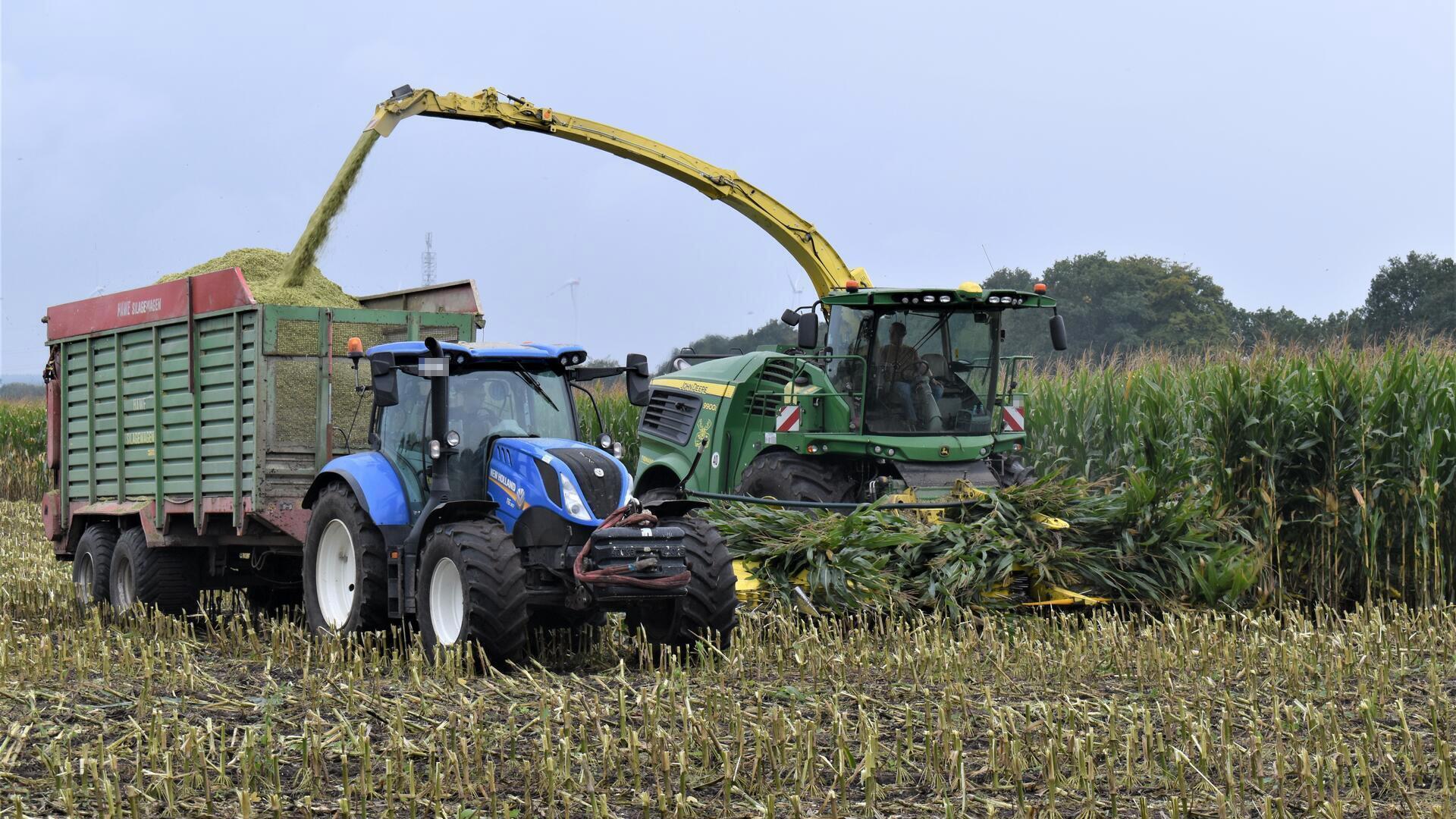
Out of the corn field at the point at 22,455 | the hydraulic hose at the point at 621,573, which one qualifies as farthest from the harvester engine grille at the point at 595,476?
the corn field at the point at 22,455

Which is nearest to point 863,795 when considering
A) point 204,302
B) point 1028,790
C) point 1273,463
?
point 1028,790

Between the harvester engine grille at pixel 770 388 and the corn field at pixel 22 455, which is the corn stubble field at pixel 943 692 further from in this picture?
the corn field at pixel 22 455

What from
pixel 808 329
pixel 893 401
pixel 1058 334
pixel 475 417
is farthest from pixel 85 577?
pixel 1058 334

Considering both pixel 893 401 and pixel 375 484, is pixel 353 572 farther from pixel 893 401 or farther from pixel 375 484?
pixel 893 401

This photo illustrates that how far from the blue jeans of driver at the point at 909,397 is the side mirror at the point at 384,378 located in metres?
5.01

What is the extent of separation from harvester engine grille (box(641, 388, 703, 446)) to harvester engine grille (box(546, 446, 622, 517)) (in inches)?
207

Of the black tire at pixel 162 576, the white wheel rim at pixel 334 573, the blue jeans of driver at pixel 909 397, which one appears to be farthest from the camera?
the blue jeans of driver at pixel 909 397

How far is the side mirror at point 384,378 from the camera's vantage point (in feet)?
25.5

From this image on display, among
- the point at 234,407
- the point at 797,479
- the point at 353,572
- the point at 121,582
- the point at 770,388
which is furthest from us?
the point at 770,388

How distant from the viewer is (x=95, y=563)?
429 inches

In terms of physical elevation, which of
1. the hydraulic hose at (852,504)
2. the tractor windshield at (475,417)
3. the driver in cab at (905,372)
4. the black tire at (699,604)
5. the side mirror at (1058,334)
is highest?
the side mirror at (1058,334)

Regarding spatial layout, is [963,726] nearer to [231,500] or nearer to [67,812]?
[67,812]

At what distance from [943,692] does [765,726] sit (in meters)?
1.20

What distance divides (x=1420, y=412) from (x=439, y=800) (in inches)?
351
